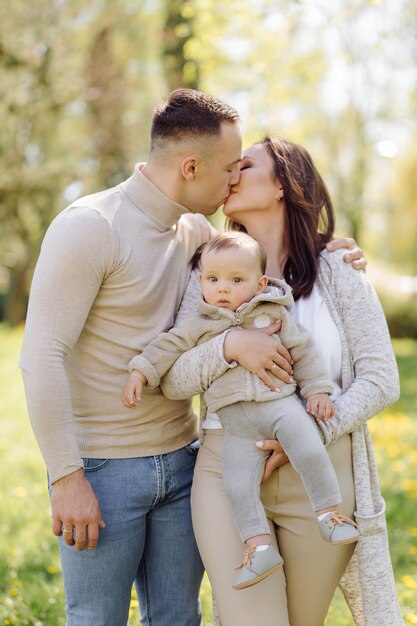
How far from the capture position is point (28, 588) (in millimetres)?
4043

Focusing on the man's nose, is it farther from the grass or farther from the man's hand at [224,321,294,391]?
the grass

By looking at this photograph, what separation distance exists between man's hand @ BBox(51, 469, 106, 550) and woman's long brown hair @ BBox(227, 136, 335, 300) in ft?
3.51

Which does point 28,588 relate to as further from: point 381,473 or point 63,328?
point 381,473

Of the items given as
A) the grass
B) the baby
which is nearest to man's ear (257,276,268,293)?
the baby

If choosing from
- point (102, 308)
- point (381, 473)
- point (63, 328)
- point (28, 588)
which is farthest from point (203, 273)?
point (381, 473)

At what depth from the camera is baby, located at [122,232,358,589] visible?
237 centimetres

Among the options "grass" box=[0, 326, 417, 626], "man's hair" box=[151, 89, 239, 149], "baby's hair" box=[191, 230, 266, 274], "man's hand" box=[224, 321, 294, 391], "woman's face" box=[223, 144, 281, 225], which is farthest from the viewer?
"grass" box=[0, 326, 417, 626]

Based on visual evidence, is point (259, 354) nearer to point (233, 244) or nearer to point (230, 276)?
point (230, 276)

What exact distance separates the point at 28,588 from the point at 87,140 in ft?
55.7

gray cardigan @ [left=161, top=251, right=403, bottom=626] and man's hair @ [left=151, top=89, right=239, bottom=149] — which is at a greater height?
man's hair @ [left=151, top=89, right=239, bottom=149]

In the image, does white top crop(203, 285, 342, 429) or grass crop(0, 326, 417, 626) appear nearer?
white top crop(203, 285, 342, 429)

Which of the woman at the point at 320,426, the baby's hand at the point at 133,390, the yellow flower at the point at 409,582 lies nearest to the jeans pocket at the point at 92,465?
the baby's hand at the point at 133,390

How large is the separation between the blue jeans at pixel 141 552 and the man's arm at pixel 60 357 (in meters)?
0.12

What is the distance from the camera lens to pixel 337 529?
235 centimetres
